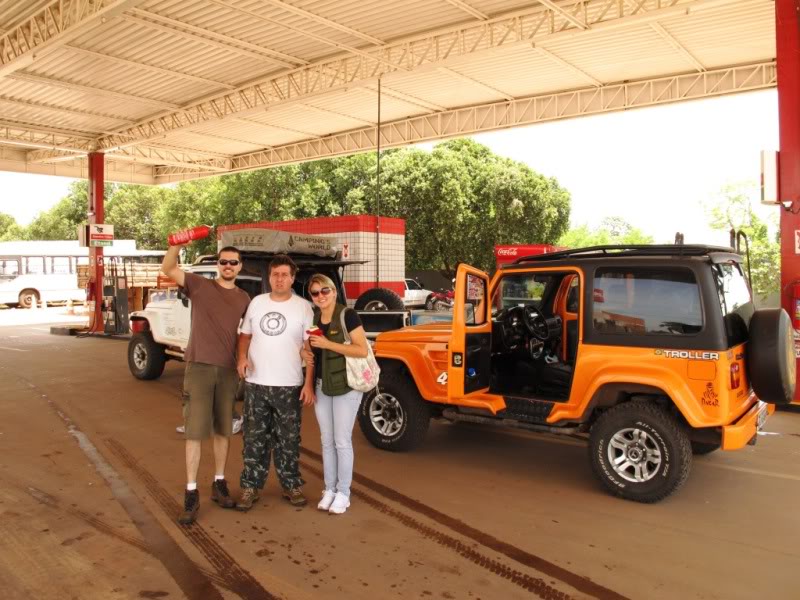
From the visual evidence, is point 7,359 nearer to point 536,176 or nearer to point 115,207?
point 536,176

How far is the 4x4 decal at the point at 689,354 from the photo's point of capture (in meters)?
4.62

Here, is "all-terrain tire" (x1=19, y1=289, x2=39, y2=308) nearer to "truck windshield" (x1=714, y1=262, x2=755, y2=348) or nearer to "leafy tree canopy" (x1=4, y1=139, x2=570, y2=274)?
"leafy tree canopy" (x1=4, y1=139, x2=570, y2=274)

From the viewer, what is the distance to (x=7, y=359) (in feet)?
43.3

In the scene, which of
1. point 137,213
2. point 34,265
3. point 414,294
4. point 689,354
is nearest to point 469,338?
point 689,354

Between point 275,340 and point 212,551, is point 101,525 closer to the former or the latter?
point 212,551

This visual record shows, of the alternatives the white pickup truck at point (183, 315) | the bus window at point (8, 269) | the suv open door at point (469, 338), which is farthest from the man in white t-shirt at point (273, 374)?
the bus window at point (8, 269)

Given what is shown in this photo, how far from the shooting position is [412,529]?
4.48 metres

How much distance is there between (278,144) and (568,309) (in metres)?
17.6

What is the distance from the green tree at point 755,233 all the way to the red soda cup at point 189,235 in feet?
61.4

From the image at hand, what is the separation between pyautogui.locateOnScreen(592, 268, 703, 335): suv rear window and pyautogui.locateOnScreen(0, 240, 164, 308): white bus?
28736 mm

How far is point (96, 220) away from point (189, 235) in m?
17.1

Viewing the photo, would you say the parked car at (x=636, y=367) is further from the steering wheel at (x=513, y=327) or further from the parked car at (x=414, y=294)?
the parked car at (x=414, y=294)

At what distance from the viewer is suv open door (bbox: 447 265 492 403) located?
5.65m

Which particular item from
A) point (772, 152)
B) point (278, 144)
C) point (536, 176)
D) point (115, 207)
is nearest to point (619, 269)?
point (772, 152)
